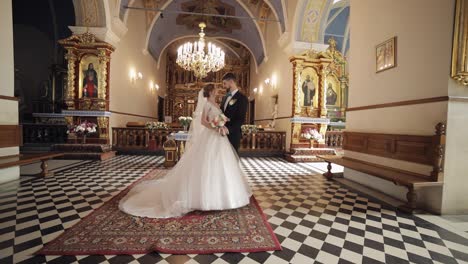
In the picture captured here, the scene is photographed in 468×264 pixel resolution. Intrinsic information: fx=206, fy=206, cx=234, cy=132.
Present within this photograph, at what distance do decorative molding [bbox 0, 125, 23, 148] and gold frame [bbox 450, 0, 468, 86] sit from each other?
8.36 m

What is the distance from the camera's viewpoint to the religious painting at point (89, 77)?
25.3 ft

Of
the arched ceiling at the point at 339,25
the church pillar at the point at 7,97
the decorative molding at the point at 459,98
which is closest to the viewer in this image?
the decorative molding at the point at 459,98

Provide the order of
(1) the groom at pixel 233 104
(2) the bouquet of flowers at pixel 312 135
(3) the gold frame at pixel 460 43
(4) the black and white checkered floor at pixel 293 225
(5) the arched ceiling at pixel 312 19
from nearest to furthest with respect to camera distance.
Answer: (4) the black and white checkered floor at pixel 293 225
(3) the gold frame at pixel 460 43
(1) the groom at pixel 233 104
(5) the arched ceiling at pixel 312 19
(2) the bouquet of flowers at pixel 312 135

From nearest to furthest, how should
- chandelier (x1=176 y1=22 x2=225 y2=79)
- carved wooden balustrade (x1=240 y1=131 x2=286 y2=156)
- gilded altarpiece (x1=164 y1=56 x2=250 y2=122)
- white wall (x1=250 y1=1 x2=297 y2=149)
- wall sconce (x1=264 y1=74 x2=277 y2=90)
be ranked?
white wall (x1=250 y1=1 x2=297 y2=149) → carved wooden balustrade (x1=240 y1=131 x2=286 y2=156) → chandelier (x1=176 y1=22 x2=225 y2=79) → wall sconce (x1=264 y1=74 x2=277 y2=90) → gilded altarpiece (x1=164 y1=56 x2=250 y2=122)

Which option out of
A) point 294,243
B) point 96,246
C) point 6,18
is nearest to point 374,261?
point 294,243

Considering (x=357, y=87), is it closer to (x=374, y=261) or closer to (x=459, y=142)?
(x=459, y=142)

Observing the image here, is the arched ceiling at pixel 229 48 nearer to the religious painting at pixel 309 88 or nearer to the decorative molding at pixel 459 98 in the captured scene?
the religious painting at pixel 309 88

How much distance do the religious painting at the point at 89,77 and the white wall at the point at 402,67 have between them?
867cm

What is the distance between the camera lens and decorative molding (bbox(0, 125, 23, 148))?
4.39m

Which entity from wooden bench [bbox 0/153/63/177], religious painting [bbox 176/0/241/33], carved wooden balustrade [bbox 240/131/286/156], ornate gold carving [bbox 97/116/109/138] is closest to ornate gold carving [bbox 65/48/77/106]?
ornate gold carving [bbox 97/116/109/138]

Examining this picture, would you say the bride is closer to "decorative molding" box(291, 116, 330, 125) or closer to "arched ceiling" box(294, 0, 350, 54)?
"decorative molding" box(291, 116, 330, 125)

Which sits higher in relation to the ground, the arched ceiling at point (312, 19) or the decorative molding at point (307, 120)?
the arched ceiling at point (312, 19)

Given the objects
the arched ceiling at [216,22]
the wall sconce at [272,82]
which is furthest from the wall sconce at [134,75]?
the wall sconce at [272,82]

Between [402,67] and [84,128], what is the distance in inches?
358
